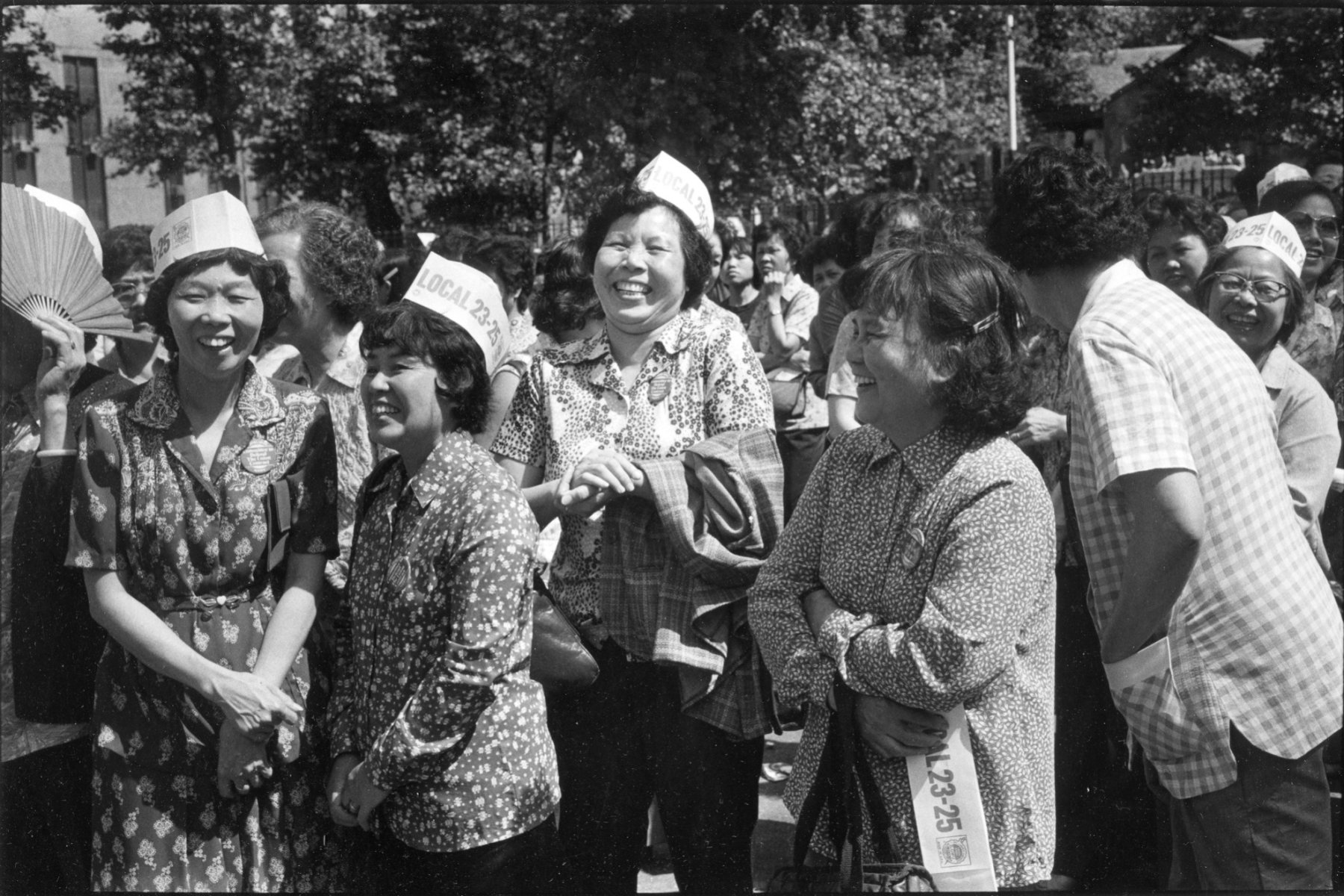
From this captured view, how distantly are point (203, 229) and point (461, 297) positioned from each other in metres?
0.58

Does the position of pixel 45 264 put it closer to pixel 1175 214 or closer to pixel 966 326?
pixel 966 326

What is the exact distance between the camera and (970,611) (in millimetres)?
2275

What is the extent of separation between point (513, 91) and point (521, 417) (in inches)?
606

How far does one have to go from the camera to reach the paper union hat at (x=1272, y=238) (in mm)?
3957

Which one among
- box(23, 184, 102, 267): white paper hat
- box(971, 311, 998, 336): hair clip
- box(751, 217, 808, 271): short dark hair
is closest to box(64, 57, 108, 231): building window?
box(751, 217, 808, 271): short dark hair

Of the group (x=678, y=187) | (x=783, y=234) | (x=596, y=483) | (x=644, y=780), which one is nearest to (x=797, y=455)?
(x=678, y=187)

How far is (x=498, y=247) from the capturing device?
16.4 ft

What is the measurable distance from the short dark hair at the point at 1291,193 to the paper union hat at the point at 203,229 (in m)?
4.32

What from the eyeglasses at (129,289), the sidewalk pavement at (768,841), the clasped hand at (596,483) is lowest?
the sidewalk pavement at (768,841)

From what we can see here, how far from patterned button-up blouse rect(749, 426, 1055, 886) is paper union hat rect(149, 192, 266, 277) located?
56.1 inches

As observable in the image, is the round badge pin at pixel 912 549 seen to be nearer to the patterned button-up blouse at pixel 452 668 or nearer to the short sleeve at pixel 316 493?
the patterned button-up blouse at pixel 452 668

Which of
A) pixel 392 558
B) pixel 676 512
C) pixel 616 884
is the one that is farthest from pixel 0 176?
pixel 616 884

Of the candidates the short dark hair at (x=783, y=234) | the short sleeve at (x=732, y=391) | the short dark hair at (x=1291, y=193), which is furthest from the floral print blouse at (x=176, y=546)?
the short dark hair at (x=783, y=234)

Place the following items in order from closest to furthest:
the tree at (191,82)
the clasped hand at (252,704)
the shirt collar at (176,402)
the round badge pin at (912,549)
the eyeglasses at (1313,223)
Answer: the round badge pin at (912,549) → the clasped hand at (252,704) → the shirt collar at (176,402) → the eyeglasses at (1313,223) → the tree at (191,82)
